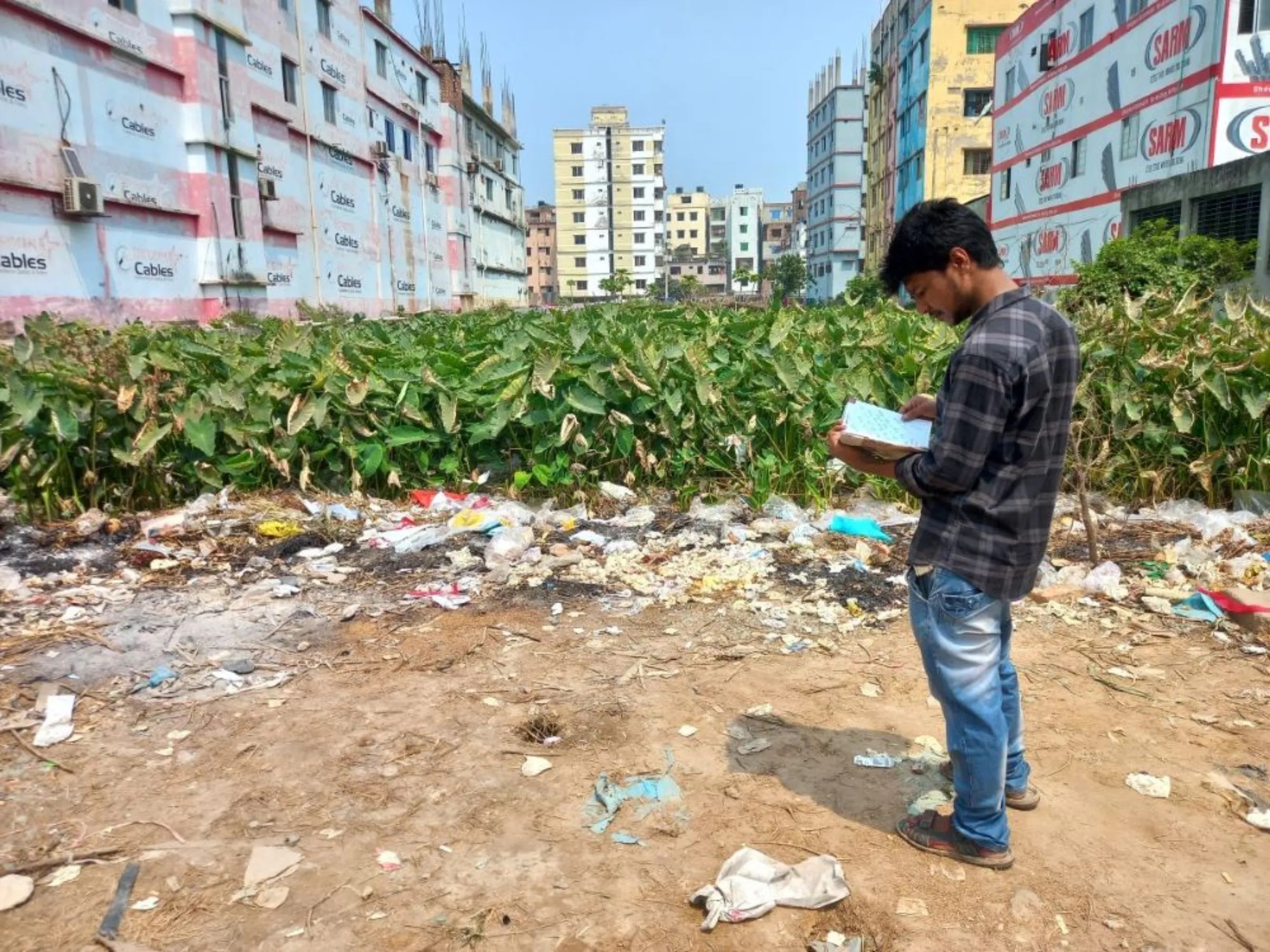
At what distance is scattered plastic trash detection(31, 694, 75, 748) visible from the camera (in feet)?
10.0

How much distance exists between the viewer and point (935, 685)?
7.38 ft

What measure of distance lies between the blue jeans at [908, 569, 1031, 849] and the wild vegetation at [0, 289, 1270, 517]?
336cm

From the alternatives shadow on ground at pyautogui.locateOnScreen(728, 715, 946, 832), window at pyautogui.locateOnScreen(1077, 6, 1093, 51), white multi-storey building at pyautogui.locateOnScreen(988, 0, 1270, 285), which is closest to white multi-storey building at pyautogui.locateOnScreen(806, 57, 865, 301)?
white multi-storey building at pyautogui.locateOnScreen(988, 0, 1270, 285)

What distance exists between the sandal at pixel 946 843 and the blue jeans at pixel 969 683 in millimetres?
25

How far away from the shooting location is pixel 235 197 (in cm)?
1659

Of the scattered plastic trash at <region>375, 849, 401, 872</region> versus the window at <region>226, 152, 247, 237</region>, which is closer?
the scattered plastic trash at <region>375, 849, 401, 872</region>

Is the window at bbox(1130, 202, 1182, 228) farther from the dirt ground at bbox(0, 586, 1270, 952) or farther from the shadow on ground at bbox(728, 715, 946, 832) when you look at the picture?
the shadow on ground at bbox(728, 715, 946, 832)

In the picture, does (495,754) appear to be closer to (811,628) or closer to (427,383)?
(811,628)

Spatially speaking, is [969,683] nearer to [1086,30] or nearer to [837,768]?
[837,768]

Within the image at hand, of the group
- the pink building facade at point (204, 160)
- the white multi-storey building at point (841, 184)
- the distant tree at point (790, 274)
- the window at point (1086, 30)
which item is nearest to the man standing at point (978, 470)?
the pink building facade at point (204, 160)

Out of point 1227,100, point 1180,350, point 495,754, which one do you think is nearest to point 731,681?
point 495,754

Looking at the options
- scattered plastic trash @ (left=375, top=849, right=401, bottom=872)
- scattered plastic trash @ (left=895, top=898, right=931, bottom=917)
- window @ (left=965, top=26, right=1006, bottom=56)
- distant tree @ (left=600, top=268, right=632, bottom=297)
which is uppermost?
window @ (left=965, top=26, right=1006, bottom=56)

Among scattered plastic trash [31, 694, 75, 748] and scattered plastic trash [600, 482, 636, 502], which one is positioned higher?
scattered plastic trash [600, 482, 636, 502]

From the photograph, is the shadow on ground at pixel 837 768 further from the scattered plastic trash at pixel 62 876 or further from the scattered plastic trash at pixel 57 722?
the scattered plastic trash at pixel 57 722
